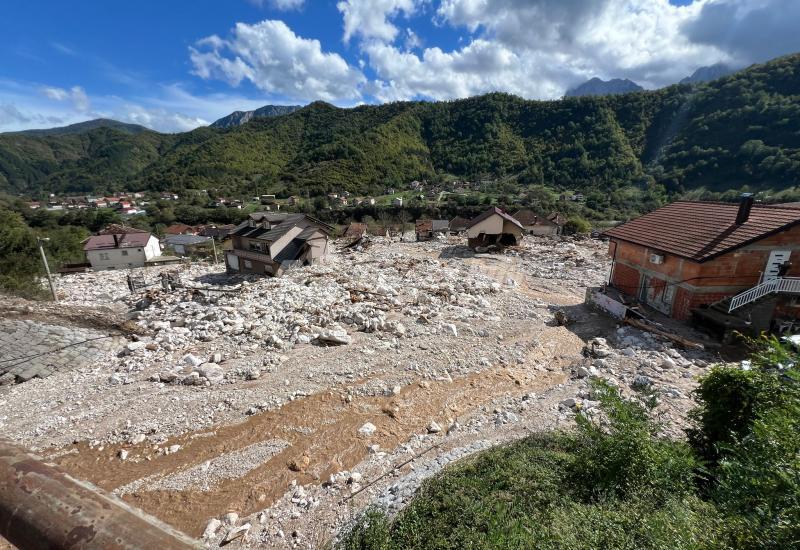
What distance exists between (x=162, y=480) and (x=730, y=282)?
20.0 meters

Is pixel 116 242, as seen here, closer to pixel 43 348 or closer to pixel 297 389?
pixel 43 348

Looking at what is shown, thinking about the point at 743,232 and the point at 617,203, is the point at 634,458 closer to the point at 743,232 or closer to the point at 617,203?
the point at 743,232

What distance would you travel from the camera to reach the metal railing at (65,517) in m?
0.91

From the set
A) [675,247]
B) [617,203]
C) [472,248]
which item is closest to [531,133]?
[617,203]

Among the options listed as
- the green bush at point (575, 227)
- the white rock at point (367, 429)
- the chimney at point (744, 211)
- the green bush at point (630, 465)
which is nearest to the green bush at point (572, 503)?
the green bush at point (630, 465)

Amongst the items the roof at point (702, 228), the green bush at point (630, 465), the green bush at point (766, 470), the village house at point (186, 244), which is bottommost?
the village house at point (186, 244)

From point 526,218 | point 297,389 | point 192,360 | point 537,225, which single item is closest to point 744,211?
point 297,389

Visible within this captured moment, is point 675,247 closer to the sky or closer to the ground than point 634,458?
closer to the sky

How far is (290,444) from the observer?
8484 mm

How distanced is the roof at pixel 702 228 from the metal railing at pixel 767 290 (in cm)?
168

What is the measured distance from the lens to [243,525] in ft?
21.3

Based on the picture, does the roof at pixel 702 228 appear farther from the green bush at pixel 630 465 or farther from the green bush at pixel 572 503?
the green bush at pixel 572 503

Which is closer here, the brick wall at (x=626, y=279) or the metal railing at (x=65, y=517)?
the metal railing at (x=65, y=517)

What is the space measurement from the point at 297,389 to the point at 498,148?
Result: 125312mm
